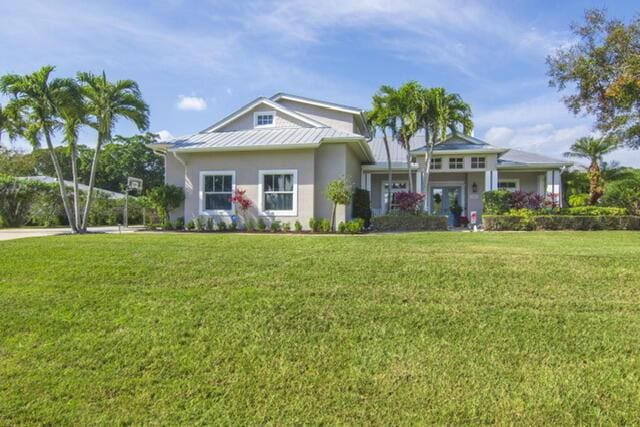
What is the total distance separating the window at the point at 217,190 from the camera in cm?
1548

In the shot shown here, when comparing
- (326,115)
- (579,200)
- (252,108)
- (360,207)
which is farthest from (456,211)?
(252,108)

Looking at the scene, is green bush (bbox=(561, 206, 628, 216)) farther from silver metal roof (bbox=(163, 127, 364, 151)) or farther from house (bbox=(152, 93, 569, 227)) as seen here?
silver metal roof (bbox=(163, 127, 364, 151))

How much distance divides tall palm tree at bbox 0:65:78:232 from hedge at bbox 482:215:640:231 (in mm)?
15656

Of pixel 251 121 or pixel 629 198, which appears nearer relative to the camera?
pixel 629 198

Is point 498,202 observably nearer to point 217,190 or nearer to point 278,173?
point 278,173

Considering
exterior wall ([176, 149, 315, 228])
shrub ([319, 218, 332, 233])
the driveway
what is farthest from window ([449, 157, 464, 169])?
the driveway

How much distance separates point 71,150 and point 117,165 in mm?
31590

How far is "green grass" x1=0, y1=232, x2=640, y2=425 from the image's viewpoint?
312 cm

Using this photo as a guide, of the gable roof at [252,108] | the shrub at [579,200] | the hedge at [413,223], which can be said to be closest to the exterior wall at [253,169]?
the gable roof at [252,108]

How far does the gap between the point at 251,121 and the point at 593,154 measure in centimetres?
2046

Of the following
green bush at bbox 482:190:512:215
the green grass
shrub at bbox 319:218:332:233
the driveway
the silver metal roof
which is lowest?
the green grass

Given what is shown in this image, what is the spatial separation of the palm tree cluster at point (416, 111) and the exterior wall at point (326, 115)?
1166mm

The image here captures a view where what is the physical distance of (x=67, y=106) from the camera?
1365cm

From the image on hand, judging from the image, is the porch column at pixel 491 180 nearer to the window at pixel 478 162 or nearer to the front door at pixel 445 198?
the window at pixel 478 162
